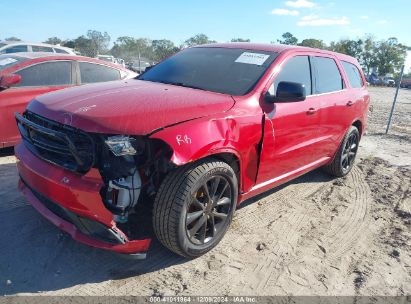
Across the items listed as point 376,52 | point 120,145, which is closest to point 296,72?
point 120,145

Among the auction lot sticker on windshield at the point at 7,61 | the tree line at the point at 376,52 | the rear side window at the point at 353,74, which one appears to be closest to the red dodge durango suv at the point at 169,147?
the rear side window at the point at 353,74

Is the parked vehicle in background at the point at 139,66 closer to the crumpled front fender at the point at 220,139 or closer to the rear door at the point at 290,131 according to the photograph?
the rear door at the point at 290,131

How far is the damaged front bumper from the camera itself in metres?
2.63

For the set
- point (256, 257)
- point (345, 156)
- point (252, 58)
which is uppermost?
point (252, 58)

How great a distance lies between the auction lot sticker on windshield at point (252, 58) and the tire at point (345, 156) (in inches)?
83.7

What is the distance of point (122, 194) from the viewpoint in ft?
8.95

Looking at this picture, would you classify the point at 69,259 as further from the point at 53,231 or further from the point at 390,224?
the point at 390,224

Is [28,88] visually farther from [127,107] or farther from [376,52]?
[376,52]

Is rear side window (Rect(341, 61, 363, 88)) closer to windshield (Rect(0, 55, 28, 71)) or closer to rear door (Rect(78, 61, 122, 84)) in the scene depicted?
rear door (Rect(78, 61, 122, 84))

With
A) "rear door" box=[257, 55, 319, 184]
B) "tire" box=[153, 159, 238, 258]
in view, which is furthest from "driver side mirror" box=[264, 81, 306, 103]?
"tire" box=[153, 159, 238, 258]

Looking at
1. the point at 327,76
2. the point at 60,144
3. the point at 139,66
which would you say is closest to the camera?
the point at 60,144

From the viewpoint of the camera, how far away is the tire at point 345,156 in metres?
5.34

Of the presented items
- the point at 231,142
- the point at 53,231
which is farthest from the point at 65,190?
the point at 231,142

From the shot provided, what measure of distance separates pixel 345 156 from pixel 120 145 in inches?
158
